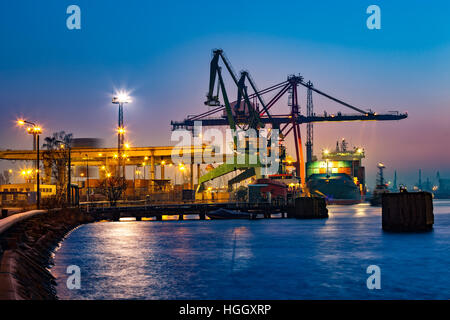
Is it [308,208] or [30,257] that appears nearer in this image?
[30,257]

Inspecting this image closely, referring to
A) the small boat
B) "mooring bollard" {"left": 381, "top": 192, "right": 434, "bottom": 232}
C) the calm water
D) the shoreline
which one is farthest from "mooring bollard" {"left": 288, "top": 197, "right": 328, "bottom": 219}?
the shoreline

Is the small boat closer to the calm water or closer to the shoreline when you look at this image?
the calm water

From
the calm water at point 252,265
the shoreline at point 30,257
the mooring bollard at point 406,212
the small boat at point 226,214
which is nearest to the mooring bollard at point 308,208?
the small boat at point 226,214

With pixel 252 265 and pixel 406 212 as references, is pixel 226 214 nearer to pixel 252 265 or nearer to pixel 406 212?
pixel 406 212

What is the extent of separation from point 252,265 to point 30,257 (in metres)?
15.9

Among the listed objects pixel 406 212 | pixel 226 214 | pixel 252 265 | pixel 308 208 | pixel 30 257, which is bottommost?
pixel 252 265

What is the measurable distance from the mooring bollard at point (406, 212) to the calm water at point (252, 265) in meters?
1.21

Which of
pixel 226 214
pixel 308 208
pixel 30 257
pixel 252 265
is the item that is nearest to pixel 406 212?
pixel 252 265

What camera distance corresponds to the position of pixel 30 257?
27375 mm

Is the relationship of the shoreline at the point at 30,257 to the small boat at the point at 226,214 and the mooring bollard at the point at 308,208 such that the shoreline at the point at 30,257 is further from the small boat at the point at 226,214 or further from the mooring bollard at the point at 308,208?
the mooring bollard at the point at 308,208

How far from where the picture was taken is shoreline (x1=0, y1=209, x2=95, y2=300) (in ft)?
56.1

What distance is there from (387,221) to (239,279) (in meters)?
31.2

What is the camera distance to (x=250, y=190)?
10481 centimetres
